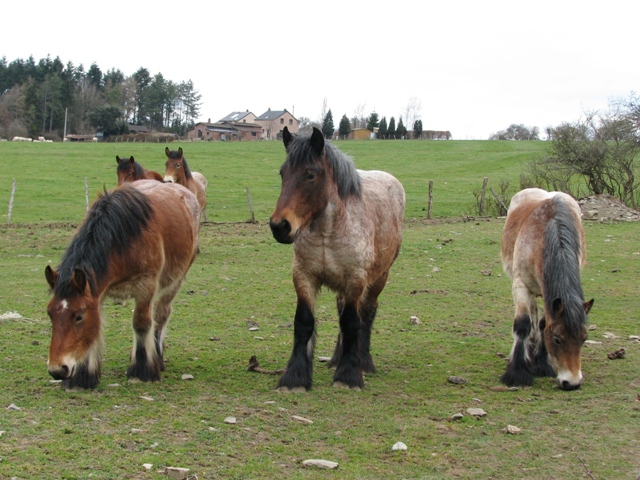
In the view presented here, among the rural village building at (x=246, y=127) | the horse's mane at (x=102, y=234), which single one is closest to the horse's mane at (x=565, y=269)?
the horse's mane at (x=102, y=234)

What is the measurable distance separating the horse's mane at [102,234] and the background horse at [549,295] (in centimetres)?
385

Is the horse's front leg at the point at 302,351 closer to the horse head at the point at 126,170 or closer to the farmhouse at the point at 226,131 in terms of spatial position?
the horse head at the point at 126,170

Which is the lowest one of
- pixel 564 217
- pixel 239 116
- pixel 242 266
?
pixel 242 266

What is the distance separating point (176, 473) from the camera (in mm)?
3777

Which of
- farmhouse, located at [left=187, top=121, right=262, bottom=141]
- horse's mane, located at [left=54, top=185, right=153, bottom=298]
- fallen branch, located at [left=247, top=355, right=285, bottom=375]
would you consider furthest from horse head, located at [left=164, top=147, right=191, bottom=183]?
farmhouse, located at [left=187, top=121, right=262, bottom=141]

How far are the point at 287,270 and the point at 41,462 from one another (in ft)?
31.3

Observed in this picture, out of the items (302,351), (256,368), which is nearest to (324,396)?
(302,351)

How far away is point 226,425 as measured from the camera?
478cm

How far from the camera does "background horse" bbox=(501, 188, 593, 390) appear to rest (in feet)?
19.6

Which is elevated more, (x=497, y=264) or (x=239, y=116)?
(x=239, y=116)

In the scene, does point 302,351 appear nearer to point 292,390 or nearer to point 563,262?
point 292,390

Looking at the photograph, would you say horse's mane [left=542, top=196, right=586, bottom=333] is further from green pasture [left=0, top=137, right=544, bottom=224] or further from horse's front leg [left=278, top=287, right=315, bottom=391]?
green pasture [left=0, top=137, right=544, bottom=224]

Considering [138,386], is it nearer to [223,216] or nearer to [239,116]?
[223,216]

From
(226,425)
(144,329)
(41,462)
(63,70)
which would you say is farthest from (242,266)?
(63,70)
